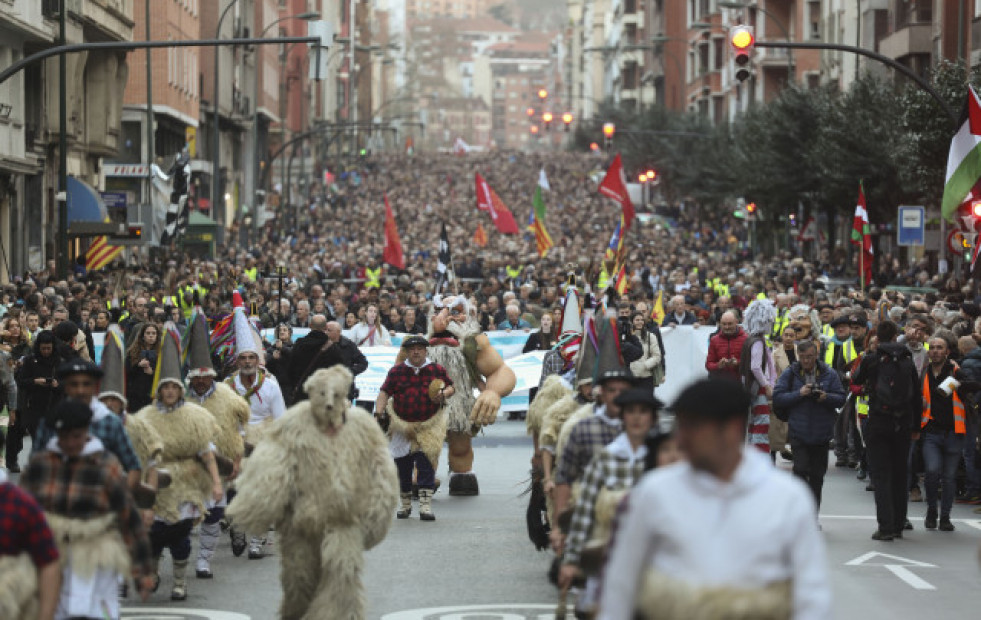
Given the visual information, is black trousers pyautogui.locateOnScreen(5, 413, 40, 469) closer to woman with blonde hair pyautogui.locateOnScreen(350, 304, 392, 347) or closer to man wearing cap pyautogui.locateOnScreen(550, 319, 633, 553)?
woman with blonde hair pyautogui.locateOnScreen(350, 304, 392, 347)

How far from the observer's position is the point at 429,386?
→ 16188 millimetres

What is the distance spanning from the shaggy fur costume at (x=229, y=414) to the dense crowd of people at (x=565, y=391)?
1.3 inches

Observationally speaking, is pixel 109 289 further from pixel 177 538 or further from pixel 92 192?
pixel 177 538

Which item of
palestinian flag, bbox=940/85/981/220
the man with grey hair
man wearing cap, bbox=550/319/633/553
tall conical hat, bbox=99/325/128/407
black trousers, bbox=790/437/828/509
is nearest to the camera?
man wearing cap, bbox=550/319/633/553

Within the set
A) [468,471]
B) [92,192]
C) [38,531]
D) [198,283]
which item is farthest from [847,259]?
[38,531]

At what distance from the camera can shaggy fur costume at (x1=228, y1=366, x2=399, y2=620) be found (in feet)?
33.1

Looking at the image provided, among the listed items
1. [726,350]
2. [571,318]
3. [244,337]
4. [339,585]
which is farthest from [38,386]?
[339,585]

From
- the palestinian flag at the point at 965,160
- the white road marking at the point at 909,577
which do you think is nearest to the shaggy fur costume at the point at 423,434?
the white road marking at the point at 909,577

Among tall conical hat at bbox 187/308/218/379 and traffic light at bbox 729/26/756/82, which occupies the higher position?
traffic light at bbox 729/26/756/82

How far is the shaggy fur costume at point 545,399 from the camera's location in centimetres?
1295

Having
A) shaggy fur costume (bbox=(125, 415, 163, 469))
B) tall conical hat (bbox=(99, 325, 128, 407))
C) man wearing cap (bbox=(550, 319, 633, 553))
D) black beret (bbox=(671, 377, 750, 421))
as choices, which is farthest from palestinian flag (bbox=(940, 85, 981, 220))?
black beret (bbox=(671, 377, 750, 421))

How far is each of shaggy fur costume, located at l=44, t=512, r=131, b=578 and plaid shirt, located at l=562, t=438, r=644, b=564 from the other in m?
1.74

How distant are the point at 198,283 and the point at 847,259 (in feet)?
88.8

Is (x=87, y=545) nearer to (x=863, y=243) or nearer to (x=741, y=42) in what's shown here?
(x=741, y=42)
